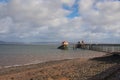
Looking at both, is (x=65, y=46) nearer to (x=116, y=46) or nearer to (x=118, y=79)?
(x=116, y=46)

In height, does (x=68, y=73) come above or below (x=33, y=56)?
above

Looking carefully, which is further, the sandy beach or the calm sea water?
the calm sea water

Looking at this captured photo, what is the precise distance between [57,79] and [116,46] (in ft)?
241

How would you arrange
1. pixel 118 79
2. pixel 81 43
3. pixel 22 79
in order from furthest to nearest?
pixel 81 43, pixel 22 79, pixel 118 79

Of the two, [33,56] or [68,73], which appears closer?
[68,73]

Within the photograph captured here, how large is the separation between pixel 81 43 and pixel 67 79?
88.2 m

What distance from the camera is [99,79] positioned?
13.6 meters

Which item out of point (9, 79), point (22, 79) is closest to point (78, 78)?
point (22, 79)

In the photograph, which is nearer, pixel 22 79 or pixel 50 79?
pixel 50 79

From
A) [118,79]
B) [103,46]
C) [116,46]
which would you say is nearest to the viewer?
[118,79]

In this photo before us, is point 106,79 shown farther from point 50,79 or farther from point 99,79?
point 50,79

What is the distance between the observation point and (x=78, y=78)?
15516 mm

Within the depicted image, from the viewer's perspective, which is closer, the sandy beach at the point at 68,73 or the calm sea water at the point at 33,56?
the sandy beach at the point at 68,73

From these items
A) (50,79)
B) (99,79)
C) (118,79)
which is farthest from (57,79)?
(118,79)
